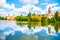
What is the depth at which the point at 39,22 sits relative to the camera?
10.1ft

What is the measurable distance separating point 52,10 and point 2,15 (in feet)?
2.67

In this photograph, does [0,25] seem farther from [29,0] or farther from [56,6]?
[56,6]

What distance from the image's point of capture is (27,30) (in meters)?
3.05

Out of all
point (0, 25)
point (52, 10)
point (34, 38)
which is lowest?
point (34, 38)

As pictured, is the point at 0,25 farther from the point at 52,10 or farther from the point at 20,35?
the point at 52,10

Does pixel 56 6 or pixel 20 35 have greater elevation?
pixel 56 6

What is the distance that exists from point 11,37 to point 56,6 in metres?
0.88

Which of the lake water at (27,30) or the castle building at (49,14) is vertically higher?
the castle building at (49,14)

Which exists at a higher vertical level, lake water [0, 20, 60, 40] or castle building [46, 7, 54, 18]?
castle building [46, 7, 54, 18]

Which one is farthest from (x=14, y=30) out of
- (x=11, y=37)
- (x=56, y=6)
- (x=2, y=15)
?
(x=56, y=6)

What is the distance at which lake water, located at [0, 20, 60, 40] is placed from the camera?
3.02 m

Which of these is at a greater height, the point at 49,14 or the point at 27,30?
the point at 49,14

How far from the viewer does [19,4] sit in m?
3.06

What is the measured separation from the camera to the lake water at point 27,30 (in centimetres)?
302
